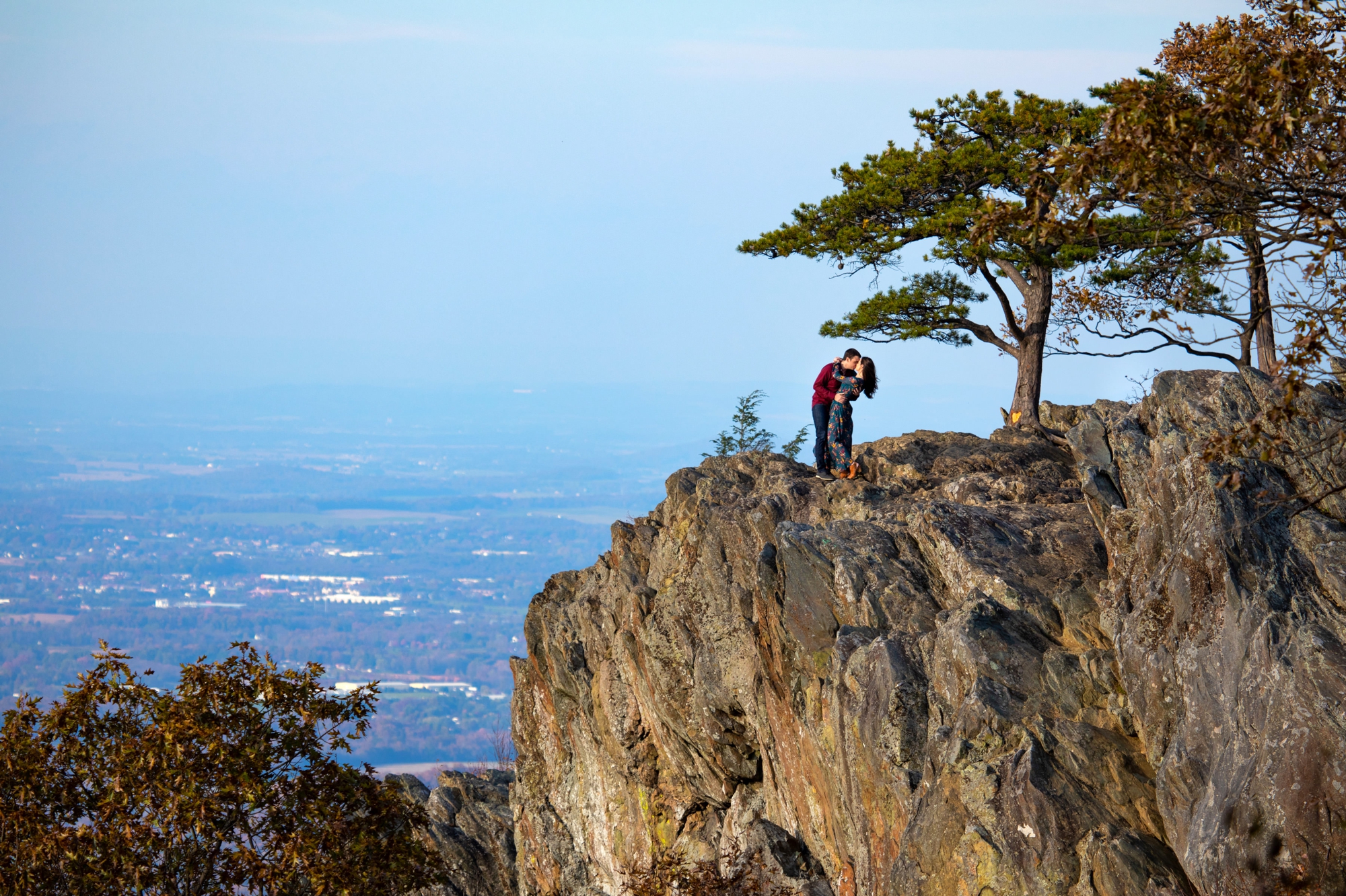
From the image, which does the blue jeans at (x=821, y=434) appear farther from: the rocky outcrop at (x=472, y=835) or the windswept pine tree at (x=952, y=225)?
the rocky outcrop at (x=472, y=835)

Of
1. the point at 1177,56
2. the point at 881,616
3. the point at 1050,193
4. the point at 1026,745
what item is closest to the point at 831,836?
the point at 881,616

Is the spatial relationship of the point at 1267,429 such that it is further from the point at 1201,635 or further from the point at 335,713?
the point at 335,713

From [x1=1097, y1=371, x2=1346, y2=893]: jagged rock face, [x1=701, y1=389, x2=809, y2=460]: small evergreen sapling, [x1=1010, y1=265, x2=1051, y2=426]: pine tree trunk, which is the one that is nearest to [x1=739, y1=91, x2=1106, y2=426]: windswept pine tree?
[x1=1010, y1=265, x2=1051, y2=426]: pine tree trunk

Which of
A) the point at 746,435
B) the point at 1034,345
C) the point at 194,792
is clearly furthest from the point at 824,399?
the point at 746,435

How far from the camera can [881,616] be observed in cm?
1962

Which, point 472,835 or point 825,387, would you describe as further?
point 472,835

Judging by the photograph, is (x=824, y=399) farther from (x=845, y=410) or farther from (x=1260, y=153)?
(x=1260, y=153)

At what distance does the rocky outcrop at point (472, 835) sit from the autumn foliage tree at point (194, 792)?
17550mm

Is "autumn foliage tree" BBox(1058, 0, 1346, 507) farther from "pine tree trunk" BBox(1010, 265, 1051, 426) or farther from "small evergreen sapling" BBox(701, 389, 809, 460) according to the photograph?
"small evergreen sapling" BBox(701, 389, 809, 460)

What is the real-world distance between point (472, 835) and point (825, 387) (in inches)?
904

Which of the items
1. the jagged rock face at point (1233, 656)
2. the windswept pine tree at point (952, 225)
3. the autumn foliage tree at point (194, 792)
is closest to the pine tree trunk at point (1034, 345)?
the windswept pine tree at point (952, 225)

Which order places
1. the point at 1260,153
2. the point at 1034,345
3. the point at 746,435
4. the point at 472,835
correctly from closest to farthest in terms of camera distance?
1. the point at 1260,153
2. the point at 1034,345
3. the point at 472,835
4. the point at 746,435

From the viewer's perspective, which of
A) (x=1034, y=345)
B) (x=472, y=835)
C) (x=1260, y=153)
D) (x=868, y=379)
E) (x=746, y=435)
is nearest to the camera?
(x=1260, y=153)

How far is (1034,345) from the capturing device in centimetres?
3306
